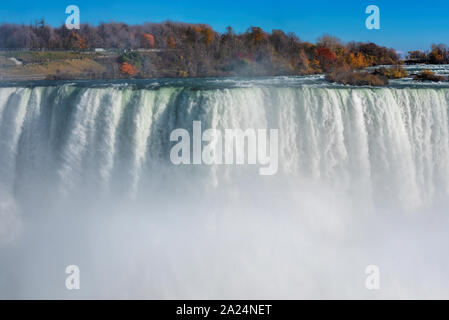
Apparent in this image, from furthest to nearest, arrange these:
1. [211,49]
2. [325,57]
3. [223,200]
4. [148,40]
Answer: [148,40] < [211,49] < [325,57] < [223,200]

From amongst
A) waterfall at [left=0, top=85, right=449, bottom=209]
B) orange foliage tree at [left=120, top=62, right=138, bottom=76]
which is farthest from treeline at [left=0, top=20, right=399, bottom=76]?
waterfall at [left=0, top=85, right=449, bottom=209]

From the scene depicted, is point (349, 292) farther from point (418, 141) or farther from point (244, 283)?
point (418, 141)

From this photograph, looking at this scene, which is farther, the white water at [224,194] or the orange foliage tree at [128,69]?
the orange foliage tree at [128,69]

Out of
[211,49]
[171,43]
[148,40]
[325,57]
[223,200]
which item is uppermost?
[148,40]

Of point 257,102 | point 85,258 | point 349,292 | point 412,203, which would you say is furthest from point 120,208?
point 412,203

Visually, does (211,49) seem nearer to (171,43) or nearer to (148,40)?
(171,43)

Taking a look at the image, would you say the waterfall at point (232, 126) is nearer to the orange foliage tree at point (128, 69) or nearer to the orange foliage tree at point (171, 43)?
the orange foliage tree at point (128, 69)

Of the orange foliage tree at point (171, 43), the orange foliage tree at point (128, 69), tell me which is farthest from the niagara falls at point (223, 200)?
the orange foliage tree at point (171, 43)

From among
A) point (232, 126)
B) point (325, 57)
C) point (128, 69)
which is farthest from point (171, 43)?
point (232, 126)
